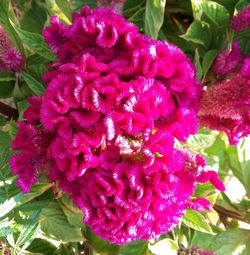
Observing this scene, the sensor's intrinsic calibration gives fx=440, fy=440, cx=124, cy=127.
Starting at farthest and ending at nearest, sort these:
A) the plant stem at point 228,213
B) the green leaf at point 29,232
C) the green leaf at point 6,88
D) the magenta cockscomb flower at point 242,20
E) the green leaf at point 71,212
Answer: the plant stem at point 228,213, the green leaf at point 6,88, the green leaf at point 71,212, the magenta cockscomb flower at point 242,20, the green leaf at point 29,232

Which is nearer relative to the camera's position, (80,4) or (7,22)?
(7,22)

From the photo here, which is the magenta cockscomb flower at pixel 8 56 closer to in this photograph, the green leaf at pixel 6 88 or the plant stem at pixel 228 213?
the green leaf at pixel 6 88

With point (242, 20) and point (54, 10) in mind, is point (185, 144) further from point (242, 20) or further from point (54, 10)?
point (54, 10)

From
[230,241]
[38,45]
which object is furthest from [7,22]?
[230,241]

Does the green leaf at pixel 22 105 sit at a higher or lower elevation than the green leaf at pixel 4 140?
higher

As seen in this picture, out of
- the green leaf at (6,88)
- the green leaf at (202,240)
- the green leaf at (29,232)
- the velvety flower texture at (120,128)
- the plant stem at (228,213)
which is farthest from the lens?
the plant stem at (228,213)

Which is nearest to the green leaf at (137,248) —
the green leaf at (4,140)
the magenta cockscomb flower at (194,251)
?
the magenta cockscomb flower at (194,251)

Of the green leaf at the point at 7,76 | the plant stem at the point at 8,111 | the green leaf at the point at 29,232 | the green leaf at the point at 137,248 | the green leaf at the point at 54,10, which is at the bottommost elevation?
the green leaf at the point at 137,248
